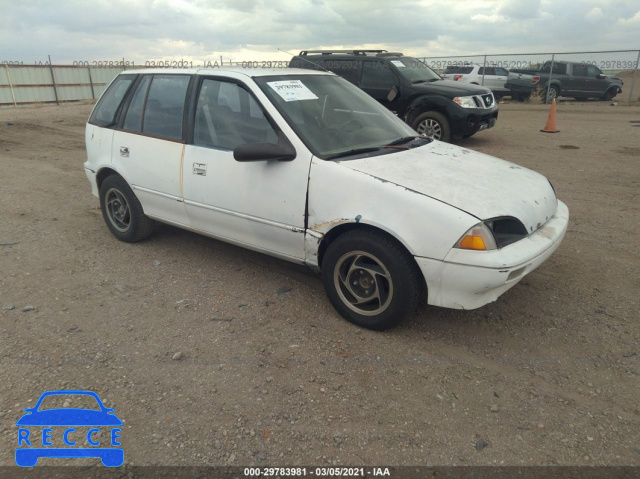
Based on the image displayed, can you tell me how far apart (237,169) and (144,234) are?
1741 millimetres

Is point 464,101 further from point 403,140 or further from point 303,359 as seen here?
point 303,359

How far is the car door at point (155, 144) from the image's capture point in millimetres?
4164

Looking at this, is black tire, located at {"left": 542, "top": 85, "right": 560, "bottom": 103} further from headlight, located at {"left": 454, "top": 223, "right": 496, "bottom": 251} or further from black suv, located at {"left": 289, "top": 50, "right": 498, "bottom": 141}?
headlight, located at {"left": 454, "top": 223, "right": 496, "bottom": 251}

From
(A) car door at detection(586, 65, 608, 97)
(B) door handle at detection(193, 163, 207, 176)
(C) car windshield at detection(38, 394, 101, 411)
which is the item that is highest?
(A) car door at detection(586, 65, 608, 97)

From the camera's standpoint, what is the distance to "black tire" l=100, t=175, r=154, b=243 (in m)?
4.68

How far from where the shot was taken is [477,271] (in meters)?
2.81

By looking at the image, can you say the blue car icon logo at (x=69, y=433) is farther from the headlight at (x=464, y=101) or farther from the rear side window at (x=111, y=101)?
the headlight at (x=464, y=101)

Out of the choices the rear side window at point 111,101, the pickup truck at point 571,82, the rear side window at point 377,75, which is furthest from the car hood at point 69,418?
the pickup truck at point 571,82

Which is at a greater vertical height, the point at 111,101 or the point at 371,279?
the point at 111,101

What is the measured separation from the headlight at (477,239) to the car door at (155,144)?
2.50 m

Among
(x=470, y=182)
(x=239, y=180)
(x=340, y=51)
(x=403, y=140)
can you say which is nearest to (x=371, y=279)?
(x=470, y=182)

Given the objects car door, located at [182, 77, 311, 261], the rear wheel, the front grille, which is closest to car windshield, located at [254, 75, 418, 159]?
car door, located at [182, 77, 311, 261]

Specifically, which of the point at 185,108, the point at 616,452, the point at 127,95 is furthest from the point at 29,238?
the point at 616,452

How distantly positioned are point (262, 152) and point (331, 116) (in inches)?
31.2
